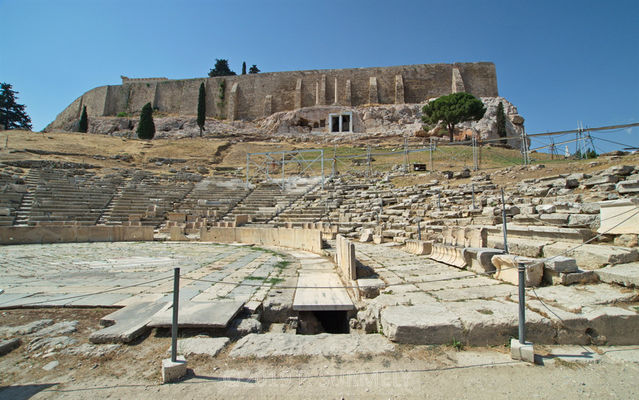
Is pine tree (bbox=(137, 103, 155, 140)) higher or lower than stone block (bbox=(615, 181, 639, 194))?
higher

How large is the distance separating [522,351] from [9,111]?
62248mm

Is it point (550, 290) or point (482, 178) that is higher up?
point (482, 178)

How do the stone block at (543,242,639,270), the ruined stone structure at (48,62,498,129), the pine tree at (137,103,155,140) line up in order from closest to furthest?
the stone block at (543,242,639,270), the pine tree at (137,103,155,140), the ruined stone structure at (48,62,498,129)

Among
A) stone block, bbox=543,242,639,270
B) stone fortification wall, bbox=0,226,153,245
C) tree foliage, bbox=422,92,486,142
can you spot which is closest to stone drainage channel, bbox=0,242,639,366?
stone block, bbox=543,242,639,270

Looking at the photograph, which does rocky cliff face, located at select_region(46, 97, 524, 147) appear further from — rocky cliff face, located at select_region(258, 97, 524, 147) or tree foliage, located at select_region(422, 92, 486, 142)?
tree foliage, located at select_region(422, 92, 486, 142)

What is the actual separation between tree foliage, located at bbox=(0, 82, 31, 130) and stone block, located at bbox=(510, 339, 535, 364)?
6088 centimetres

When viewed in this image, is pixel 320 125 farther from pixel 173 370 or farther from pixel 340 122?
pixel 173 370

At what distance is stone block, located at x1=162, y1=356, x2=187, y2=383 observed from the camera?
90.0 inches

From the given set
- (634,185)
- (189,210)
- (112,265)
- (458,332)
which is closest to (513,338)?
(458,332)

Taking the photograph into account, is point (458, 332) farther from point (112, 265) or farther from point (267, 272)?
point (112, 265)

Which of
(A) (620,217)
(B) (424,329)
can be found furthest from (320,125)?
(B) (424,329)

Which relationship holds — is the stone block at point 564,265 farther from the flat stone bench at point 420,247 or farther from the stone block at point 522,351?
the flat stone bench at point 420,247

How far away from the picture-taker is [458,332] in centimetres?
281

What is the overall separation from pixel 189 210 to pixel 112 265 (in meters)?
9.84
